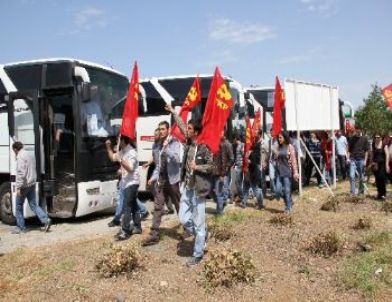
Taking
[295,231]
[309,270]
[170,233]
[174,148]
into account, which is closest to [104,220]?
[170,233]

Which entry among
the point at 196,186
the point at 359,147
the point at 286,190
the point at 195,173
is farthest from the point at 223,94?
the point at 359,147

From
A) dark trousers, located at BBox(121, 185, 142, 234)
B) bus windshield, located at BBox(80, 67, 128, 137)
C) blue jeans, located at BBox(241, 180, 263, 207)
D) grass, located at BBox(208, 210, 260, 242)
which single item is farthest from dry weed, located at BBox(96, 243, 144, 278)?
blue jeans, located at BBox(241, 180, 263, 207)

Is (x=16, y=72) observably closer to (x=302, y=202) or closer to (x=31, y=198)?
(x=31, y=198)

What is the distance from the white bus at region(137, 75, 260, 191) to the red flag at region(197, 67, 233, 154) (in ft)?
17.9

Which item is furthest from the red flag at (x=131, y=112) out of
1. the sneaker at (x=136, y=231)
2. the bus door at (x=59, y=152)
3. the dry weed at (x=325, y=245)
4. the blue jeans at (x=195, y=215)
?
Answer: the dry weed at (x=325, y=245)

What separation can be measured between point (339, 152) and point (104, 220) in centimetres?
878

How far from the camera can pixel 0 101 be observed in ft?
34.9

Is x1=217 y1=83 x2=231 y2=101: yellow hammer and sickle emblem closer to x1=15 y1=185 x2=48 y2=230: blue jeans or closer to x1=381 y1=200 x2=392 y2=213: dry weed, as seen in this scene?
x1=15 y1=185 x2=48 y2=230: blue jeans

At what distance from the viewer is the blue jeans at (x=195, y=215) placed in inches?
260

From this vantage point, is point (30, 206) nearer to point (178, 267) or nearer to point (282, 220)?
point (178, 267)

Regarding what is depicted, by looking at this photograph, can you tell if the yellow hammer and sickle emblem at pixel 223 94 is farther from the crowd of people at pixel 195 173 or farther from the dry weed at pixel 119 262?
the dry weed at pixel 119 262

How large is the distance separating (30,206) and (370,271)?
6.46m

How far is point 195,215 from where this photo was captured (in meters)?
6.67

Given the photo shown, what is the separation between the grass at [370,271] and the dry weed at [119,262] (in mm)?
2531
